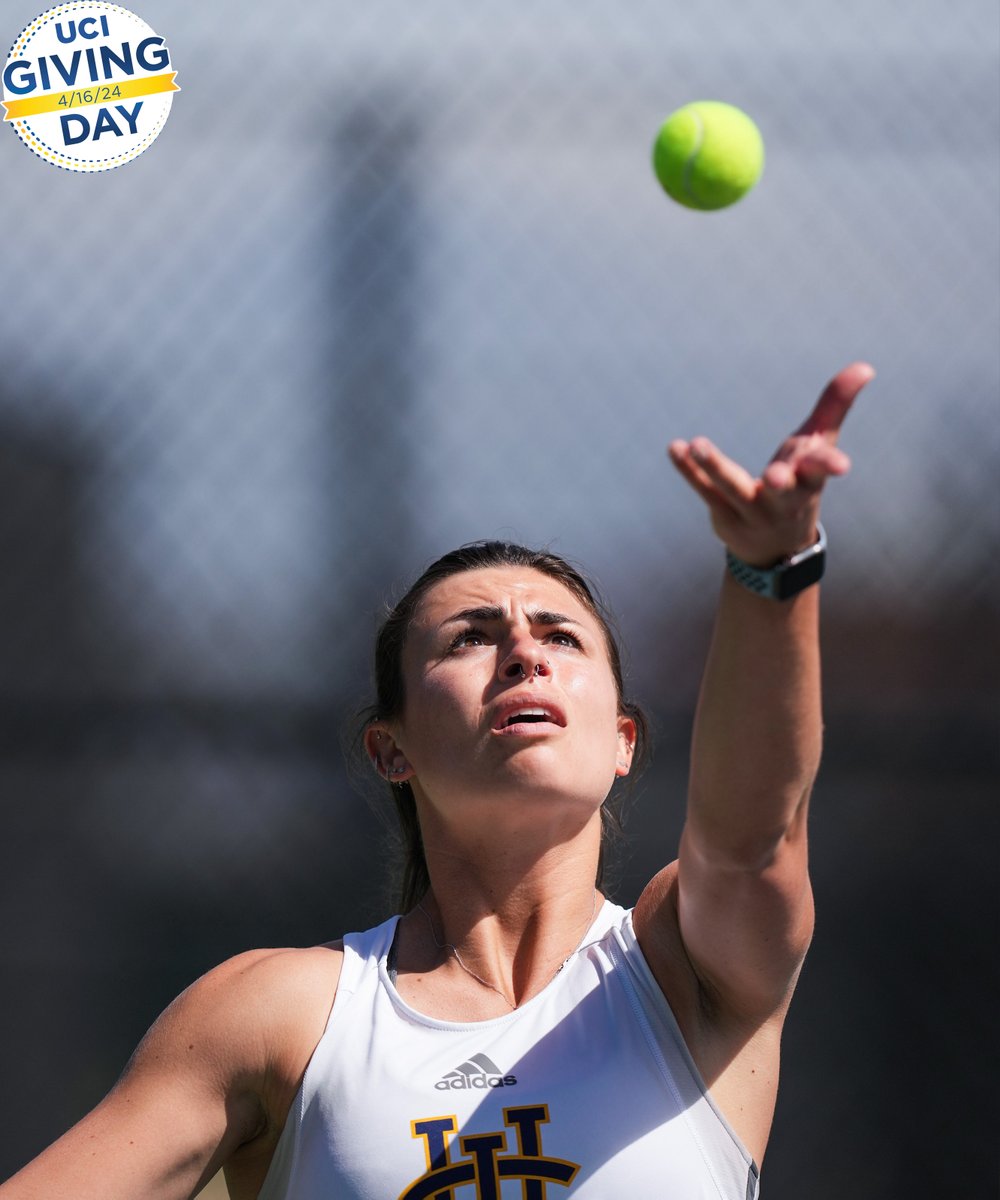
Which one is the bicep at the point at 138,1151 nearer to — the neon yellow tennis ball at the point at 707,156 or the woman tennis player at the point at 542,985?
the woman tennis player at the point at 542,985

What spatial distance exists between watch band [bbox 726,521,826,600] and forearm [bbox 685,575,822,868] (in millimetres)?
12

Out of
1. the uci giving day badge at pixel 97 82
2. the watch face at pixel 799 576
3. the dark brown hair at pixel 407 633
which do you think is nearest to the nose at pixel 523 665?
the dark brown hair at pixel 407 633

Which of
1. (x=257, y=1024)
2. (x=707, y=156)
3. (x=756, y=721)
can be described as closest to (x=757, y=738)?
(x=756, y=721)

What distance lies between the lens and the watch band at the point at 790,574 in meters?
1.31

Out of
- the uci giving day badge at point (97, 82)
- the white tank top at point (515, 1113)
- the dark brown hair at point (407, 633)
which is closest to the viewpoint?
the white tank top at point (515, 1113)

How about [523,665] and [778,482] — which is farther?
[523,665]

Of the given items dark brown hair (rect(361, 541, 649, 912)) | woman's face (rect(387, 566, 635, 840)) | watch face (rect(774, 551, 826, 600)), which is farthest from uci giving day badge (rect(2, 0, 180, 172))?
watch face (rect(774, 551, 826, 600))

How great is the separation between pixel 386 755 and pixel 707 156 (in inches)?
34.5

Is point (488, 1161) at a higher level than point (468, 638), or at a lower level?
lower

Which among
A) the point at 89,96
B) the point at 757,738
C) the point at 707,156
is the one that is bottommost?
the point at 757,738

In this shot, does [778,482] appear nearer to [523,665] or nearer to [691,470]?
[691,470]

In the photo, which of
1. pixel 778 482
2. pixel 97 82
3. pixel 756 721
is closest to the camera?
pixel 778 482

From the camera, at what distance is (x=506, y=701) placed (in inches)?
67.2

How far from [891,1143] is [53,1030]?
5.59ft
